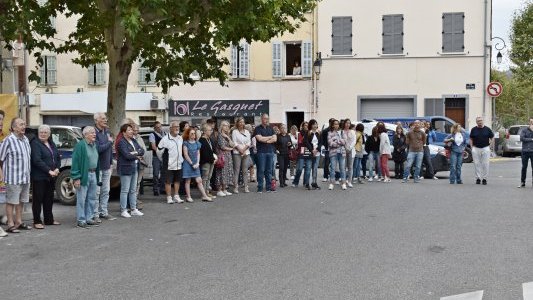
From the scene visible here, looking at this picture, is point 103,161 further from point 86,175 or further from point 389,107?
point 389,107

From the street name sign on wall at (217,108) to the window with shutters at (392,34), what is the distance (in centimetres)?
644

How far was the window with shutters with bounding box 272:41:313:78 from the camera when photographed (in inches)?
1315

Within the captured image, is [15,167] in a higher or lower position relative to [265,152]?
higher

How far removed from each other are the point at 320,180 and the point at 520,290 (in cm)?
1352

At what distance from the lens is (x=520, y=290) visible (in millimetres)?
6391

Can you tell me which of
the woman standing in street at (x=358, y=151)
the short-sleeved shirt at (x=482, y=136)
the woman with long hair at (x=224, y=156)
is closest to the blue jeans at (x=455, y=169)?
the short-sleeved shirt at (x=482, y=136)

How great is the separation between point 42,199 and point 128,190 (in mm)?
1682

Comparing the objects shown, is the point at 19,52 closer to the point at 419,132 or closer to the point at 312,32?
the point at 419,132

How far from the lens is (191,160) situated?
564 inches

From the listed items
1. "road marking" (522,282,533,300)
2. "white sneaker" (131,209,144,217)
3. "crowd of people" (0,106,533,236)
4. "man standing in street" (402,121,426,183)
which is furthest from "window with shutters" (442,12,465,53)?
"road marking" (522,282,533,300)

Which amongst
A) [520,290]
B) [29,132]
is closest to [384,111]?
[29,132]

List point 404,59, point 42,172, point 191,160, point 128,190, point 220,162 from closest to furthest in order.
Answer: point 42,172
point 128,190
point 191,160
point 220,162
point 404,59

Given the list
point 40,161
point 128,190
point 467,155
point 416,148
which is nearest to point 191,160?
point 128,190

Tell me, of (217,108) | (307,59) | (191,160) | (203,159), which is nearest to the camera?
(191,160)
